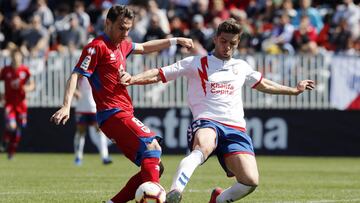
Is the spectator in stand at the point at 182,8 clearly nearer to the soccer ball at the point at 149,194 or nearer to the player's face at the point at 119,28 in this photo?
the player's face at the point at 119,28

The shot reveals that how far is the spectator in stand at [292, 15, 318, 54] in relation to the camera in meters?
25.4

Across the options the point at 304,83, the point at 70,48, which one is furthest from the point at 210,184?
the point at 70,48

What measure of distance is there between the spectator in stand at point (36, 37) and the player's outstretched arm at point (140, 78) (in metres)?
16.1

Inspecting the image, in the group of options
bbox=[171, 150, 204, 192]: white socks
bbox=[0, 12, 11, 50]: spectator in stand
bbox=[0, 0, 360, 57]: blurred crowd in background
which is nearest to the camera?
bbox=[171, 150, 204, 192]: white socks

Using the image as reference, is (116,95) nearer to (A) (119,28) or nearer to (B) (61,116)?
(A) (119,28)

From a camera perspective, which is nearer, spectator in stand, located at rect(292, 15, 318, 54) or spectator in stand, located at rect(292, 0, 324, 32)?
spectator in stand, located at rect(292, 15, 318, 54)

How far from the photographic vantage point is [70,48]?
1029 inches

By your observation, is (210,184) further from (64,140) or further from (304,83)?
(64,140)

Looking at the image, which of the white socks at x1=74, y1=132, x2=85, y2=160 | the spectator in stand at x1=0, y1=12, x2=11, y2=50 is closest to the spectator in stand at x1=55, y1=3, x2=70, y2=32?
the spectator in stand at x1=0, y1=12, x2=11, y2=50

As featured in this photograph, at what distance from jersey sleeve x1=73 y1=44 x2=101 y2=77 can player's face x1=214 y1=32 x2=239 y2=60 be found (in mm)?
1289

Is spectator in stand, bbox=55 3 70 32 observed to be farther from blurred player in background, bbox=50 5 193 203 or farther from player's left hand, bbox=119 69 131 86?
player's left hand, bbox=119 69 131 86

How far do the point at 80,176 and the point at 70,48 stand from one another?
962 cm

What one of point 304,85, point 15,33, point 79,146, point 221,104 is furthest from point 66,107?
point 15,33

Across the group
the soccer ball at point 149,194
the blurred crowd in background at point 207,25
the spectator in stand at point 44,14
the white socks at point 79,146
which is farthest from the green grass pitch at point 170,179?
the spectator in stand at point 44,14
